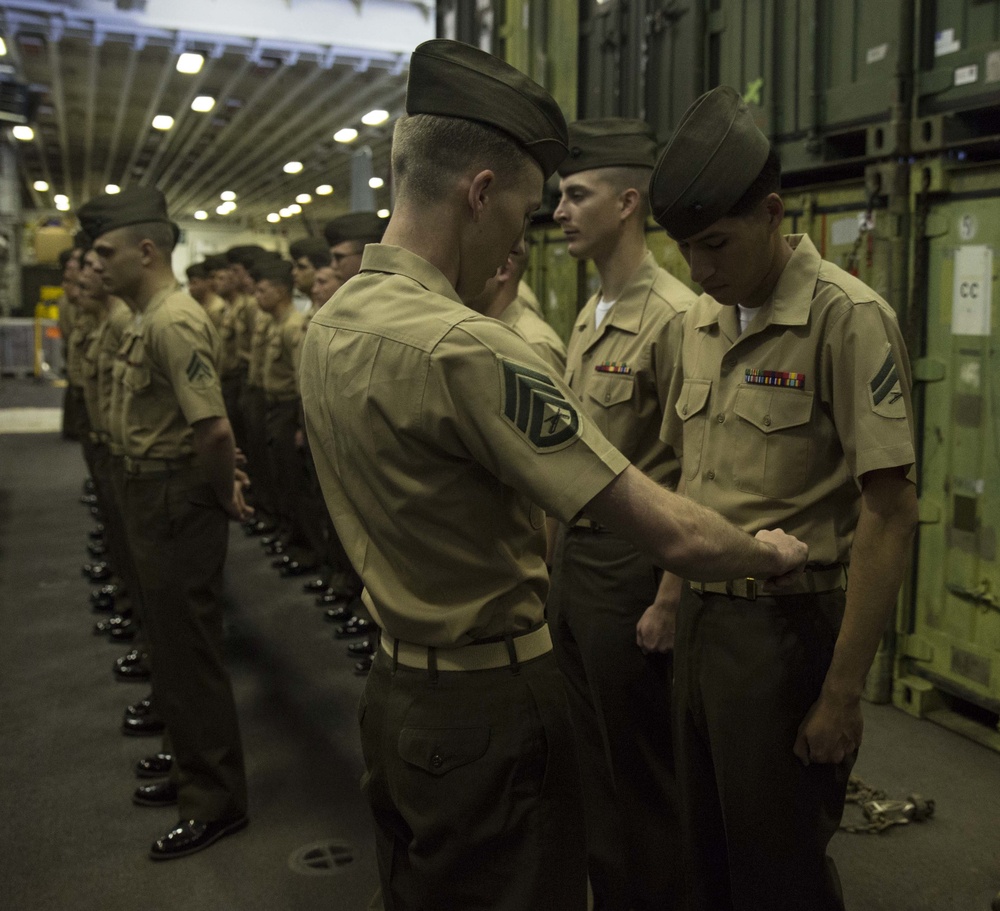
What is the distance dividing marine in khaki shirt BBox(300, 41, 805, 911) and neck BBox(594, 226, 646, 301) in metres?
1.35

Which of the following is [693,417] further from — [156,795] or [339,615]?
[339,615]

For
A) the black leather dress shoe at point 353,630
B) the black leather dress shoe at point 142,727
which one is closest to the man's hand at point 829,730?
the black leather dress shoe at point 142,727

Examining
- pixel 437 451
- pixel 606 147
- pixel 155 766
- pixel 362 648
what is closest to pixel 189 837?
pixel 155 766

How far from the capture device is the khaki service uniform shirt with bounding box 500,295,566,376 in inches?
127

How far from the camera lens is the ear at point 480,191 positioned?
1512mm

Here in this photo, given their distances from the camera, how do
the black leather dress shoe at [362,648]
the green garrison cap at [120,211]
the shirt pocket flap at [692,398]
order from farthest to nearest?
1. the black leather dress shoe at [362,648]
2. the green garrison cap at [120,211]
3. the shirt pocket flap at [692,398]

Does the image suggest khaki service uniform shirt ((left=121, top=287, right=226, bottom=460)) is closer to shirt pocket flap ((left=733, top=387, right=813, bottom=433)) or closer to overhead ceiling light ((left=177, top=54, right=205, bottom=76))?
shirt pocket flap ((left=733, top=387, right=813, bottom=433))

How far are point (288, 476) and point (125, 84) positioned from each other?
335 inches

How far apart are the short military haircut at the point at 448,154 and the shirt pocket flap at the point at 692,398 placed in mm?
799

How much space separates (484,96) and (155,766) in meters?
3.13

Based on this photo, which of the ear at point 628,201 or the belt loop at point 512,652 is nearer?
the belt loop at point 512,652

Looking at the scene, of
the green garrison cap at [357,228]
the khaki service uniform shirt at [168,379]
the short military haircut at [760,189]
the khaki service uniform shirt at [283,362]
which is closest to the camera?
the short military haircut at [760,189]

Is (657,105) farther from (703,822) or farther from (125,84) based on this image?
(125,84)

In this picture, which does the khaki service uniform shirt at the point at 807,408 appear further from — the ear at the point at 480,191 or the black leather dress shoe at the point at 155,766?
the black leather dress shoe at the point at 155,766
